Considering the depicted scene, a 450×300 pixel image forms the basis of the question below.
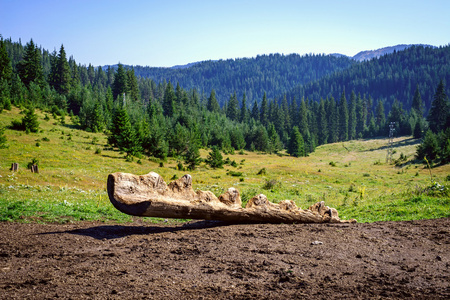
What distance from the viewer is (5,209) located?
11.0 m

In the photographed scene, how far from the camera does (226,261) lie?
6.95 m

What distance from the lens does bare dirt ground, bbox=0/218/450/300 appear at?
18.2 ft

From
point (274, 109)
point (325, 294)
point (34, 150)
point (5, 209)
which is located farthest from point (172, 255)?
point (274, 109)

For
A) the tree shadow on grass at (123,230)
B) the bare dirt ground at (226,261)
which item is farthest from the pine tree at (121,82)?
the bare dirt ground at (226,261)

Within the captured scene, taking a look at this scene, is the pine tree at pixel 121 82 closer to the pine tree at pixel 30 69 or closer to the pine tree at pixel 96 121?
the pine tree at pixel 30 69

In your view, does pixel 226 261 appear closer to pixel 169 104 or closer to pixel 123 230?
pixel 123 230

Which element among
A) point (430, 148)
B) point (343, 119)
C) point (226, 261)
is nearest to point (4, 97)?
point (226, 261)

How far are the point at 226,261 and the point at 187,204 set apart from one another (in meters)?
2.31

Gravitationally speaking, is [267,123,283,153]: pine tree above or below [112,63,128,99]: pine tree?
below

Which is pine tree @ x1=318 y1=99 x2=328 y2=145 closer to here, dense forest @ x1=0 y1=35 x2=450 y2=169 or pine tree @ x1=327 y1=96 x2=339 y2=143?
dense forest @ x1=0 y1=35 x2=450 y2=169

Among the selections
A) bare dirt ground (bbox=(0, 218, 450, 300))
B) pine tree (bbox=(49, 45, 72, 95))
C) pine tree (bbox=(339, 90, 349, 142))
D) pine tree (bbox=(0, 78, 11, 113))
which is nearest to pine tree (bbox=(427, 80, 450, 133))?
pine tree (bbox=(339, 90, 349, 142))

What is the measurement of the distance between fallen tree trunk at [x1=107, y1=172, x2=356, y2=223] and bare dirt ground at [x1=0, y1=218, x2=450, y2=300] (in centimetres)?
45

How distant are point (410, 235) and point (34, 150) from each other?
37.0m

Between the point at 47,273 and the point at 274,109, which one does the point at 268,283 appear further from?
the point at 274,109
